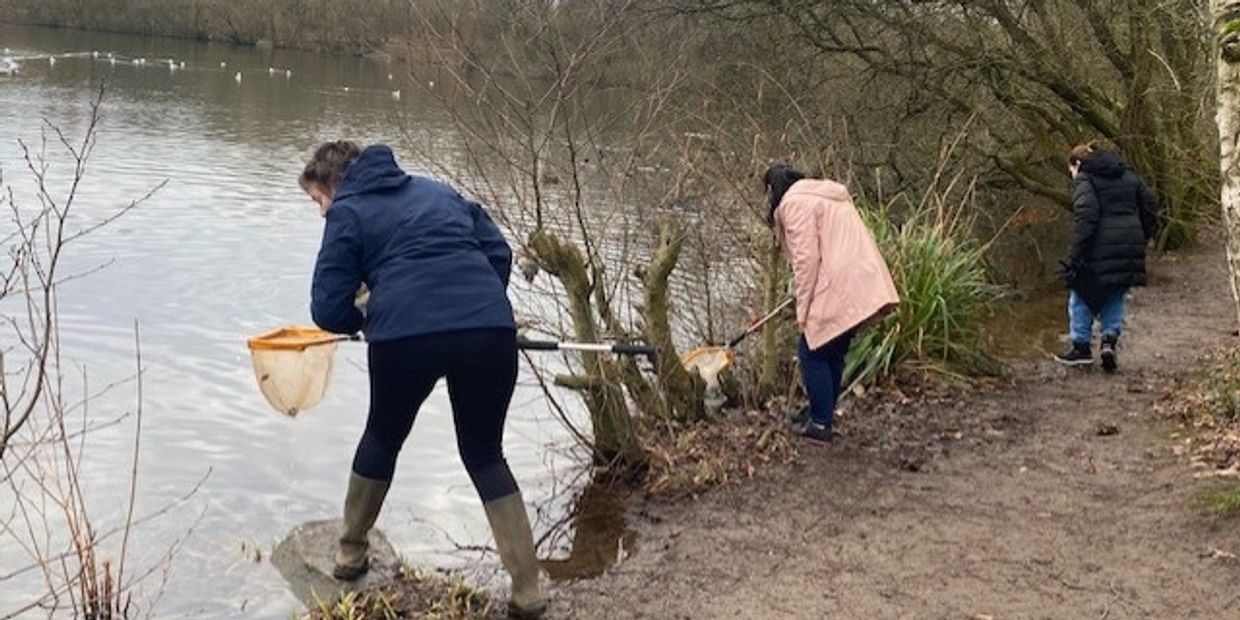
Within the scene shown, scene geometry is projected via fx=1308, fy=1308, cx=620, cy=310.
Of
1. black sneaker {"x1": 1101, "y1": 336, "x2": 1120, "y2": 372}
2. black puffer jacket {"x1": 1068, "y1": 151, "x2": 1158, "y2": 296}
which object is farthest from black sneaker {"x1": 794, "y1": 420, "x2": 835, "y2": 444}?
black sneaker {"x1": 1101, "y1": 336, "x2": 1120, "y2": 372}

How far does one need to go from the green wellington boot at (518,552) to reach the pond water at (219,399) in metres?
1.16

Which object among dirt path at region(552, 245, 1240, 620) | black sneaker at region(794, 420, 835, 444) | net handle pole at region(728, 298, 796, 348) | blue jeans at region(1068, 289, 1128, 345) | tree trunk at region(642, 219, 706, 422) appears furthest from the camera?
blue jeans at region(1068, 289, 1128, 345)

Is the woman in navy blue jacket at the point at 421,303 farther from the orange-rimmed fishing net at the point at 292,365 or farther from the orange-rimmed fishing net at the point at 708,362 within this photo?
the orange-rimmed fishing net at the point at 708,362

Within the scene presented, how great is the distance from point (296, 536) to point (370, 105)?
2985cm

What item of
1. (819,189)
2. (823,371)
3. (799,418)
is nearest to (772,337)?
(799,418)

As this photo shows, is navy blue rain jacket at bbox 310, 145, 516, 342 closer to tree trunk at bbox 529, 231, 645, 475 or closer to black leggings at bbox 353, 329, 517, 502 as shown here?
black leggings at bbox 353, 329, 517, 502

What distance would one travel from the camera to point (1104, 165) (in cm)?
830

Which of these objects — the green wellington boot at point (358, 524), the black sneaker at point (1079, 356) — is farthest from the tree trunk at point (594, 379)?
the black sneaker at point (1079, 356)

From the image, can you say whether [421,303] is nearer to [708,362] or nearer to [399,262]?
[399,262]

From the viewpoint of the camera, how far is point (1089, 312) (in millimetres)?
8773

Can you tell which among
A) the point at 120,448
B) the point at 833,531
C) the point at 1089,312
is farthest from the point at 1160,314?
the point at 120,448

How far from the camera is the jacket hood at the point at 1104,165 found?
8.30 m

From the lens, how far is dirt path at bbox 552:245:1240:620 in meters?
4.86

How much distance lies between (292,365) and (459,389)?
1.66 metres
